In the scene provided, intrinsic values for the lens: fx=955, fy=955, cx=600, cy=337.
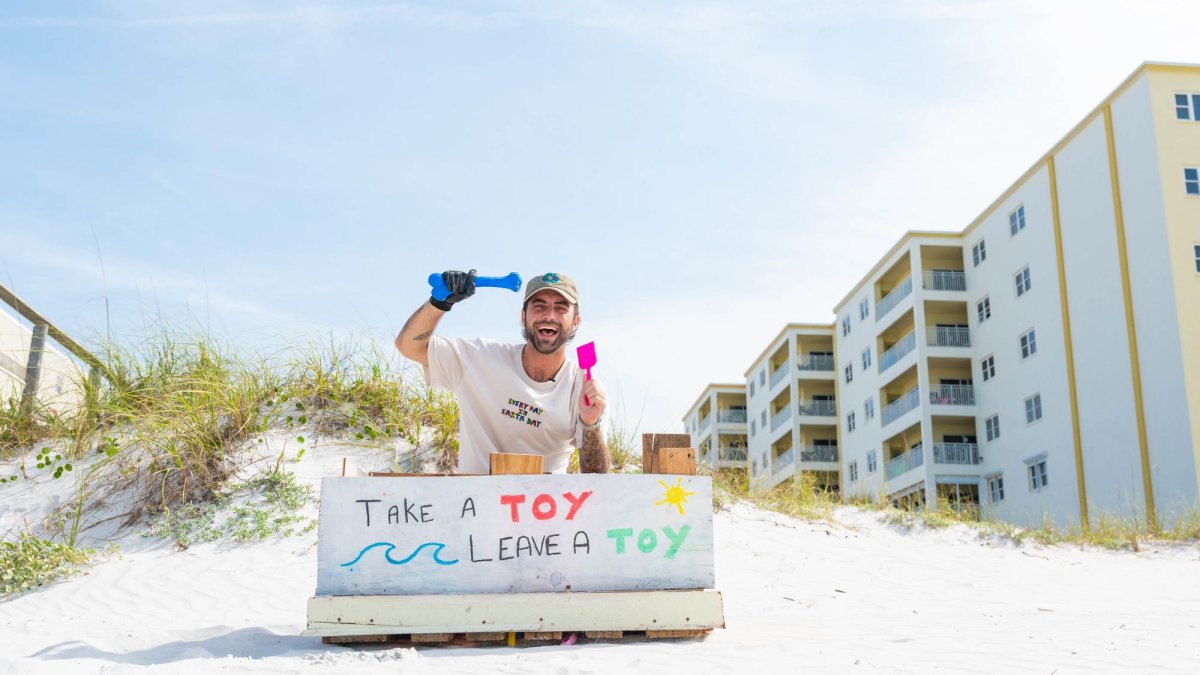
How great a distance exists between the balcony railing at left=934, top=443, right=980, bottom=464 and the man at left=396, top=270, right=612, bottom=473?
3079 cm

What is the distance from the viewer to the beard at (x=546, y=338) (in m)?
Answer: 4.55

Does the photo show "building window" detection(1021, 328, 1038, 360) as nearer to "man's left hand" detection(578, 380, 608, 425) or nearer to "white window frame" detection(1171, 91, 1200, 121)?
"white window frame" detection(1171, 91, 1200, 121)

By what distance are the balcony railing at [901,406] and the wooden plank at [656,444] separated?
104ft

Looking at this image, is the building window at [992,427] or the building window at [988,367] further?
the building window at [988,367]

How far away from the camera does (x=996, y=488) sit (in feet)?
104

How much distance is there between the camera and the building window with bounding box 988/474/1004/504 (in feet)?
103

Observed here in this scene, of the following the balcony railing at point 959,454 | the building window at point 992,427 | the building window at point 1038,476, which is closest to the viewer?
the building window at point 1038,476

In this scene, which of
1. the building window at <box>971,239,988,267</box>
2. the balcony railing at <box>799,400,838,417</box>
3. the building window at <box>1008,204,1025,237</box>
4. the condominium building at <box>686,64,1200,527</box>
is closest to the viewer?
the condominium building at <box>686,64,1200,527</box>

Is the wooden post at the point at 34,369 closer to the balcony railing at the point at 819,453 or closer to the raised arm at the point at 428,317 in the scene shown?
the raised arm at the point at 428,317

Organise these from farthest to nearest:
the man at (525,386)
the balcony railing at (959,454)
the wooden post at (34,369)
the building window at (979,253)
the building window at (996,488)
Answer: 1. the building window at (979,253)
2. the balcony railing at (959,454)
3. the building window at (996,488)
4. the wooden post at (34,369)
5. the man at (525,386)

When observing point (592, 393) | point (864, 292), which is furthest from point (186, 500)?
point (864, 292)

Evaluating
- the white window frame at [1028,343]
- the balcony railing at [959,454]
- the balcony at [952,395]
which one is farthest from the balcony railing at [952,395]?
the white window frame at [1028,343]

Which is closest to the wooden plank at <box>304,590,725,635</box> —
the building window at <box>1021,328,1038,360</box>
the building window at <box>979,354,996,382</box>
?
the building window at <box>1021,328,1038,360</box>

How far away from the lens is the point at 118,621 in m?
5.39
